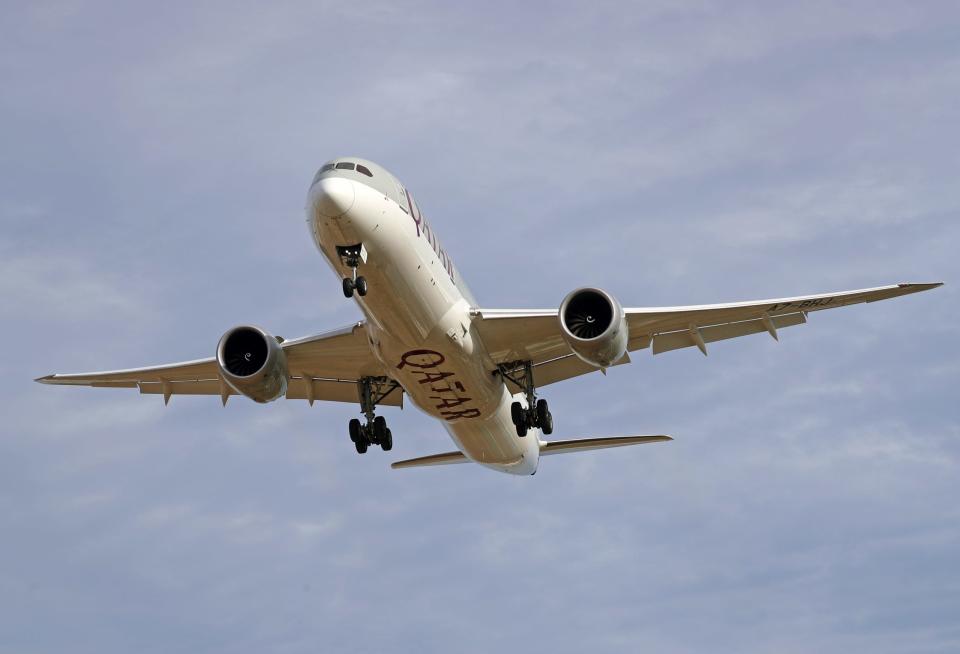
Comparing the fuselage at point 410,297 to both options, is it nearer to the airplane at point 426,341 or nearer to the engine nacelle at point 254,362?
the airplane at point 426,341

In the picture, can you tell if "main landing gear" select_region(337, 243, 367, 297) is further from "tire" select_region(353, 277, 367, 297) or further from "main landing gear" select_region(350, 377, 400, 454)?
"main landing gear" select_region(350, 377, 400, 454)

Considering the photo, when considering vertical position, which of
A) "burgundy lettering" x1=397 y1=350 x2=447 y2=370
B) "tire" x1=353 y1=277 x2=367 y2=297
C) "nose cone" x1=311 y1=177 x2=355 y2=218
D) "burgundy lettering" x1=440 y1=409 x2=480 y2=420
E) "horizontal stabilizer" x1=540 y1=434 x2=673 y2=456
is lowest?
"horizontal stabilizer" x1=540 y1=434 x2=673 y2=456

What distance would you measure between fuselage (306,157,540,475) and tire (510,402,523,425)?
0.85 ft

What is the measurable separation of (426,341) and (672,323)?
6.22m

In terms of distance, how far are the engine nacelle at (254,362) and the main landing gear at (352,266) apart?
4746 millimetres

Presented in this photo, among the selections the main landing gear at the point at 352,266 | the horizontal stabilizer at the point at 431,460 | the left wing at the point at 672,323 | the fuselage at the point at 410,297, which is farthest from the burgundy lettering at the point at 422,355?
the horizontal stabilizer at the point at 431,460

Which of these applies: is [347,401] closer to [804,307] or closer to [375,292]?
[375,292]

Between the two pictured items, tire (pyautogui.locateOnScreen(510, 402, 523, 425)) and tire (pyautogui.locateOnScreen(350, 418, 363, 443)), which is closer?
tire (pyautogui.locateOnScreen(510, 402, 523, 425))

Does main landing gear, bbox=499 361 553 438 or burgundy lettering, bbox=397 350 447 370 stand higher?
burgundy lettering, bbox=397 350 447 370

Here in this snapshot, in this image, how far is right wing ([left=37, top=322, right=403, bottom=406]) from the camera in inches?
1179

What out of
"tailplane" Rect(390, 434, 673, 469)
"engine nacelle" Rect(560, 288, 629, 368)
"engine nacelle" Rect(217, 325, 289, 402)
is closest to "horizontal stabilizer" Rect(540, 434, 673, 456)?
"tailplane" Rect(390, 434, 673, 469)

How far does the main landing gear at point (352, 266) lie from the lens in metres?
24.6

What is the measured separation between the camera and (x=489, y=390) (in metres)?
29.5

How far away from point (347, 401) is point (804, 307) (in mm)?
11768
